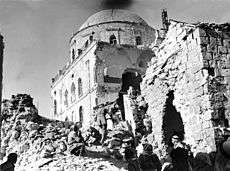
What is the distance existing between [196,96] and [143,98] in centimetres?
368

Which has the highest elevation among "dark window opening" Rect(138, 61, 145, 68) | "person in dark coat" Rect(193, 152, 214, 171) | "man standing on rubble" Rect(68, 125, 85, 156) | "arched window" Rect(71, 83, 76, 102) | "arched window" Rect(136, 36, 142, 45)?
"arched window" Rect(136, 36, 142, 45)

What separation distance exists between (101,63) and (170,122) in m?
15.2

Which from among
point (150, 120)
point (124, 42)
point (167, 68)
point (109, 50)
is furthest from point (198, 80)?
point (124, 42)

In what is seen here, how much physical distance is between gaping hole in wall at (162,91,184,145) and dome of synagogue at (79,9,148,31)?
1966cm

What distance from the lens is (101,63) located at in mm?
27234

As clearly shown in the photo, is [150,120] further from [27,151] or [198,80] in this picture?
[27,151]

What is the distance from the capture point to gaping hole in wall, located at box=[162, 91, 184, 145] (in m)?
12.2

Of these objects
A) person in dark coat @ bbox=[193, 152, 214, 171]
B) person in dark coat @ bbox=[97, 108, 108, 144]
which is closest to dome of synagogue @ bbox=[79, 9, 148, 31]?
person in dark coat @ bbox=[97, 108, 108, 144]

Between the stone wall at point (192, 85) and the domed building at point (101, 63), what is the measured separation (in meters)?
12.5

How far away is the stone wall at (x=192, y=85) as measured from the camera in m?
10.1

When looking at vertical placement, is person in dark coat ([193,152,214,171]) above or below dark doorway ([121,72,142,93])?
below

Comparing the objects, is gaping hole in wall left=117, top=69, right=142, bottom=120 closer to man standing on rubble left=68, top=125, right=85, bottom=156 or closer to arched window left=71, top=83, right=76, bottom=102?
arched window left=71, top=83, right=76, bottom=102

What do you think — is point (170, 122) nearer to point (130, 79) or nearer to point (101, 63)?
point (101, 63)

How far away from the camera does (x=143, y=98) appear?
14039 mm
